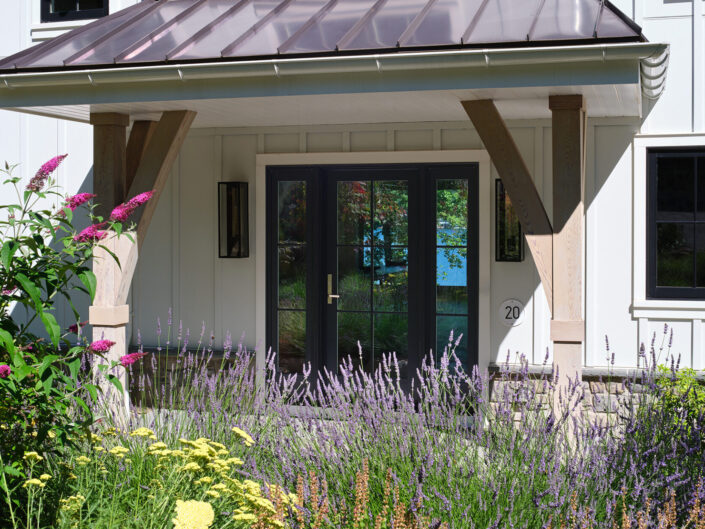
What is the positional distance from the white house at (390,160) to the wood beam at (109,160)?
0.02 meters

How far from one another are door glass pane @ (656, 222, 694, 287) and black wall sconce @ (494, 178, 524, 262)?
3.62 feet

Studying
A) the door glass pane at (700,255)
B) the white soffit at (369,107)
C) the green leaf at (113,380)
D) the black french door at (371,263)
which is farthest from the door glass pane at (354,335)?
the green leaf at (113,380)

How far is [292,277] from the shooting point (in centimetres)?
833

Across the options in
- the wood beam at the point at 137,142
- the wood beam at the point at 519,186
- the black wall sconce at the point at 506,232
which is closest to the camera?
the wood beam at the point at 519,186

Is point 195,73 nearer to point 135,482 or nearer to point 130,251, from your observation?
point 130,251

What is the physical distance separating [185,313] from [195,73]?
131 inches

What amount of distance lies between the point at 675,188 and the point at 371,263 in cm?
265

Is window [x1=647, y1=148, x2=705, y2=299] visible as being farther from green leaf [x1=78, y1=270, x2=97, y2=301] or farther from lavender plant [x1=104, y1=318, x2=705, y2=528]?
green leaf [x1=78, y1=270, x2=97, y2=301]

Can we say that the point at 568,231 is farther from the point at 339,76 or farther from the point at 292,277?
the point at 292,277

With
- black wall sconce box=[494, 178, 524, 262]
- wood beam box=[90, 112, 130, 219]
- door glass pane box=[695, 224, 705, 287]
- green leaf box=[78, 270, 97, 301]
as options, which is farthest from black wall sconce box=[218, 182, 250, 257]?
green leaf box=[78, 270, 97, 301]

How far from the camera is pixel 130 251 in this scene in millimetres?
6434

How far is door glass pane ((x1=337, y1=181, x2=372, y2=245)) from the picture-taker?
8.17 m

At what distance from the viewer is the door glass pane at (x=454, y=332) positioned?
25.8 feet

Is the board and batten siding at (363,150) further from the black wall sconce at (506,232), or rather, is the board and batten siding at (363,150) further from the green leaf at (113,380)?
the green leaf at (113,380)
